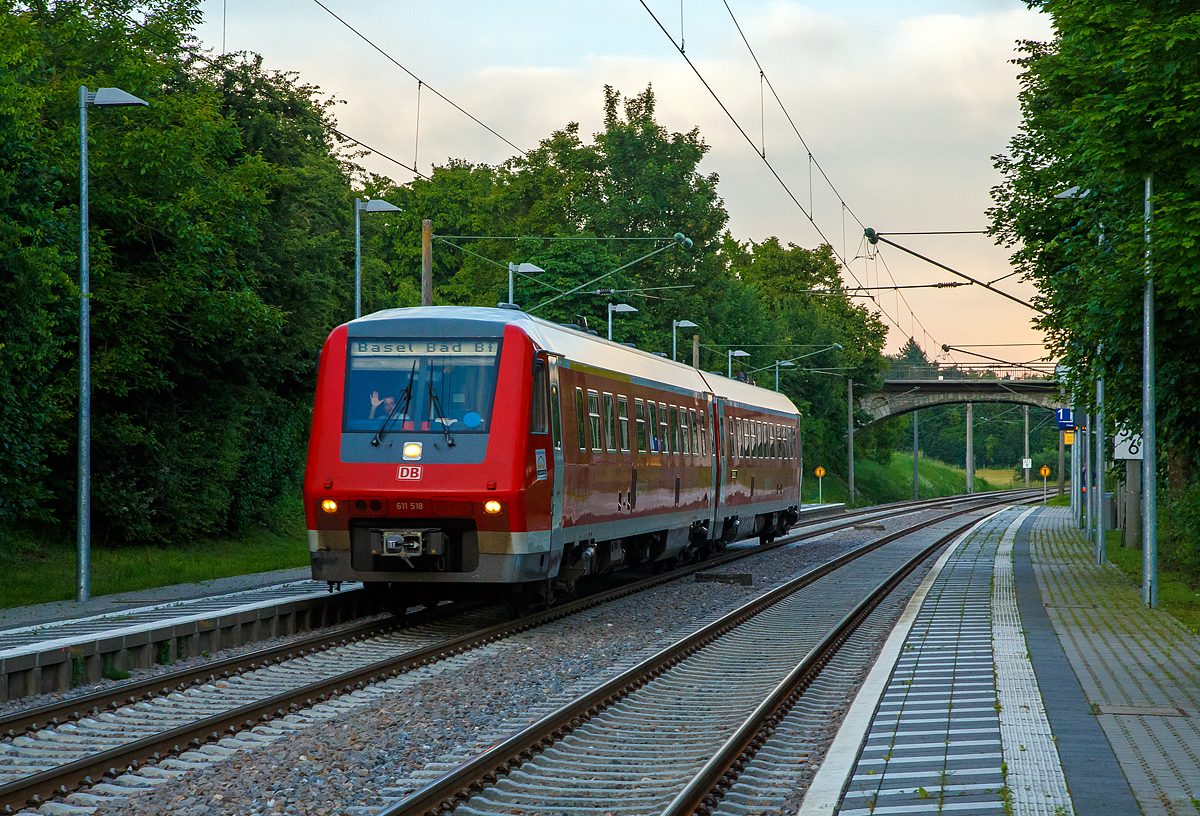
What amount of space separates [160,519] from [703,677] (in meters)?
17.1

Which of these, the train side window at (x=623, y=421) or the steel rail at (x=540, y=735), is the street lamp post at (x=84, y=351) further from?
the steel rail at (x=540, y=735)

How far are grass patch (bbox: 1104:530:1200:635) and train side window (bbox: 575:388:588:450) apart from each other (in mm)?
7201

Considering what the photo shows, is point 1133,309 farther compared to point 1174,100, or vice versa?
point 1133,309

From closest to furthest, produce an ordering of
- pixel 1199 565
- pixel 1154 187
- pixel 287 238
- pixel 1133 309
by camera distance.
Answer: pixel 1154 187 < pixel 1133 309 < pixel 1199 565 < pixel 287 238

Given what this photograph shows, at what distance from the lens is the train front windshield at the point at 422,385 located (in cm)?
1508

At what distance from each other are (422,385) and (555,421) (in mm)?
1630

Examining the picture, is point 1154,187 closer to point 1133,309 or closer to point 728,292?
point 1133,309

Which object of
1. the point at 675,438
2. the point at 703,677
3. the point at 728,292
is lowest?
the point at 703,677

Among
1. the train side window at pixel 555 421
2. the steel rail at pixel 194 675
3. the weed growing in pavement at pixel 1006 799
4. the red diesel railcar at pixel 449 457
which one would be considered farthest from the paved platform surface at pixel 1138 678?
the steel rail at pixel 194 675

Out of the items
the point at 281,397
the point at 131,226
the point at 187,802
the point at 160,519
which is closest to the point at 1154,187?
the point at 187,802

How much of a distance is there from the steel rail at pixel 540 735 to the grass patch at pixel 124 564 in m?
8.72

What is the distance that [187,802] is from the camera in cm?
755

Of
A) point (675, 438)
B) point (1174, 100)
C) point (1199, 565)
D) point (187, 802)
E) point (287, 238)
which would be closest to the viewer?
point (187, 802)

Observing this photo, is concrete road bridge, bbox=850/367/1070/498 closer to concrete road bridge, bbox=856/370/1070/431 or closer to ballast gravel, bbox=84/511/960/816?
concrete road bridge, bbox=856/370/1070/431
